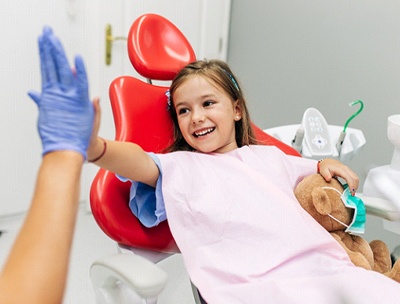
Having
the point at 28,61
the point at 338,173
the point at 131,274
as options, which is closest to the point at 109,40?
the point at 28,61

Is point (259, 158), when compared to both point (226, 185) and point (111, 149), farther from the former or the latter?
point (111, 149)

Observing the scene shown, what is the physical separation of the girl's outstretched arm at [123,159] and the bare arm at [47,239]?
125mm

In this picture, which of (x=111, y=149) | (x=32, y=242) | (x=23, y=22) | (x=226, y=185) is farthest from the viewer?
(x=23, y=22)

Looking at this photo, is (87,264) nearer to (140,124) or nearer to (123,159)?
(140,124)

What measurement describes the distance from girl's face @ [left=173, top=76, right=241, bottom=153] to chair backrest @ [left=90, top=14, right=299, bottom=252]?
0.26ft

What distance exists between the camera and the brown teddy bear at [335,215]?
114 centimetres

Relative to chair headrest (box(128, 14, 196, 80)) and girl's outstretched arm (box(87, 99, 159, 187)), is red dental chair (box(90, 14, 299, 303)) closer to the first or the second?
chair headrest (box(128, 14, 196, 80))

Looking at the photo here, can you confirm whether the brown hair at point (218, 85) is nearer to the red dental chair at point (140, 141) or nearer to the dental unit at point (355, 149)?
the red dental chair at point (140, 141)

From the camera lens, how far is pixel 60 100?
653mm

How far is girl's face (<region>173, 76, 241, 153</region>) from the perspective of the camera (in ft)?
4.04

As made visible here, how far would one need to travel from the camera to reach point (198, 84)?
4.08 feet

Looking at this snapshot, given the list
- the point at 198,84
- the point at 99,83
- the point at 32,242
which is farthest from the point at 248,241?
the point at 99,83

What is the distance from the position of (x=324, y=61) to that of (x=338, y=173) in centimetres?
101

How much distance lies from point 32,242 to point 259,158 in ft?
2.57
